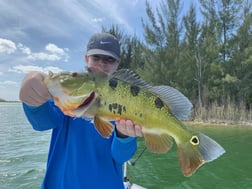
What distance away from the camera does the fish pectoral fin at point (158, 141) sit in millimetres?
1674

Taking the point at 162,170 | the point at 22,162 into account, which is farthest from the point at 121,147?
the point at 22,162

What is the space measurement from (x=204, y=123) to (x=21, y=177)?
12918mm

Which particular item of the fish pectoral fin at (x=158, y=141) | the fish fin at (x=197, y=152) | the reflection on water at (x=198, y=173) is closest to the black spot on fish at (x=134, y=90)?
the fish pectoral fin at (x=158, y=141)

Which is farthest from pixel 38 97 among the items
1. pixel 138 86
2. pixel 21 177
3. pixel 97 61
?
pixel 21 177

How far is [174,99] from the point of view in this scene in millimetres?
1690

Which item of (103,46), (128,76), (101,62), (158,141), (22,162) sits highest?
(103,46)

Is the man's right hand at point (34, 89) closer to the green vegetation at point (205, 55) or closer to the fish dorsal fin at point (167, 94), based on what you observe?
the fish dorsal fin at point (167, 94)

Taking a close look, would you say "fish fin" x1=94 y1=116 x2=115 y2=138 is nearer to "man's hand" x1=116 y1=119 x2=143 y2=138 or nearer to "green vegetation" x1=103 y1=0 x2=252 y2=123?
"man's hand" x1=116 y1=119 x2=143 y2=138

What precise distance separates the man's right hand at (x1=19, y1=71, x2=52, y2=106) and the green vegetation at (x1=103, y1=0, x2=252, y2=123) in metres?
20.0

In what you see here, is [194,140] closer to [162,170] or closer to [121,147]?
[121,147]

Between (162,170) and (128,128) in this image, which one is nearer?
(128,128)

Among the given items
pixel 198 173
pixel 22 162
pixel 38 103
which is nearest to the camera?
pixel 38 103

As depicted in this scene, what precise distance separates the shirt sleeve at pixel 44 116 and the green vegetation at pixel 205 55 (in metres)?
19.7

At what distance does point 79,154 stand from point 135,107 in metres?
0.53
